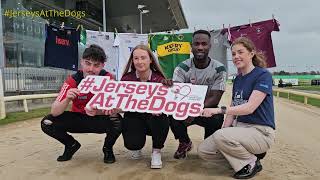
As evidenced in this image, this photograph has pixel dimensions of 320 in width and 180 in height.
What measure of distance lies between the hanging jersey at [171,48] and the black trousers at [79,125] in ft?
16.4

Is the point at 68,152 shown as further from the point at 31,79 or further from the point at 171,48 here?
the point at 31,79

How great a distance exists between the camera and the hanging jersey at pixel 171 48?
32.2 feet

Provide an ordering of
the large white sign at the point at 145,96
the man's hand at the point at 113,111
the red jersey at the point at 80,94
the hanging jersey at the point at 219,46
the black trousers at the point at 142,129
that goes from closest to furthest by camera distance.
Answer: the large white sign at the point at 145,96 < the man's hand at the point at 113,111 < the black trousers at the point at 142,129 < the red jersey at the point at 80,94 < the hanging jersey at the point at 219,46

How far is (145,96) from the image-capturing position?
4.49 metres

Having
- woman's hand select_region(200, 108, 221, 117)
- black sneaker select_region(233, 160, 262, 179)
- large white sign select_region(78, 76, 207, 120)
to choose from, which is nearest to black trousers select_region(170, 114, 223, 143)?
large white sign select_region(78, 76, 207, 120)

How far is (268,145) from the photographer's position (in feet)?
13.6

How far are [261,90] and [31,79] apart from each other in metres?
12.7

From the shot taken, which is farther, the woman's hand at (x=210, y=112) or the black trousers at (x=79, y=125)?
the black trousers at (x=79, y=125)

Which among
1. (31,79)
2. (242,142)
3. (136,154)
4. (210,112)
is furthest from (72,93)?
(31,79)

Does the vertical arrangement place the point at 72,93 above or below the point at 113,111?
above

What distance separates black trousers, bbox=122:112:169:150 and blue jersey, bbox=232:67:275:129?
0.91 m

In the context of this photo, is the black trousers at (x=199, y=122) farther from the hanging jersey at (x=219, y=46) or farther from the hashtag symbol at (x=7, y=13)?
the hashtag symbol at (x=7, y=13)

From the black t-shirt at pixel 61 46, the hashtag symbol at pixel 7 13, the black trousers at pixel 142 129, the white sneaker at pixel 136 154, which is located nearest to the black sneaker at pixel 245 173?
the black trousers at pixel 142 129

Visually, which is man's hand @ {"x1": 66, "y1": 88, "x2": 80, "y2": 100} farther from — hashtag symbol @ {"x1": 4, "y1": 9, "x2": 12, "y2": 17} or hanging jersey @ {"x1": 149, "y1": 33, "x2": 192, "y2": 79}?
hashtag symbol @ {"x1": 4, "y1": 9, "x2": 12, "y2": 17}
